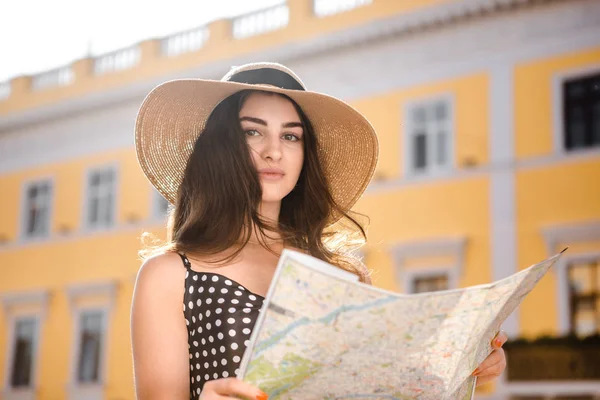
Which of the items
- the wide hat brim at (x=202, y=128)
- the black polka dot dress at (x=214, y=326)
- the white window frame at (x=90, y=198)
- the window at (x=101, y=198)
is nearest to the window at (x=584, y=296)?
the white window frame at (x=90, y=198)

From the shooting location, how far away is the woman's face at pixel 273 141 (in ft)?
7.25

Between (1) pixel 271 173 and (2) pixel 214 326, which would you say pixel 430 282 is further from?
(2) pixel 214 326

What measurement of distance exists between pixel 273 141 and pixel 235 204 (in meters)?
0.18

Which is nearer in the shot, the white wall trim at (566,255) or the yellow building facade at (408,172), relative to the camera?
the white wall trim at (566,255)

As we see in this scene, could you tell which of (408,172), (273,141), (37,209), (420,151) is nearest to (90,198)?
(37,209)

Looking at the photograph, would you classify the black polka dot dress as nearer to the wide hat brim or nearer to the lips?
the lips

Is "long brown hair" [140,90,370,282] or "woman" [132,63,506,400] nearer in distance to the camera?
"woman" [132,63,506,400]

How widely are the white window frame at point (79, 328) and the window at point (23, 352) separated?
3.85ft

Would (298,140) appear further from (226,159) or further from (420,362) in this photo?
(420,362)

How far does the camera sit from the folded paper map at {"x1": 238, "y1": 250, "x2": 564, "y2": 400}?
152cm

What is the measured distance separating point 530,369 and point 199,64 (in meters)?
9.12

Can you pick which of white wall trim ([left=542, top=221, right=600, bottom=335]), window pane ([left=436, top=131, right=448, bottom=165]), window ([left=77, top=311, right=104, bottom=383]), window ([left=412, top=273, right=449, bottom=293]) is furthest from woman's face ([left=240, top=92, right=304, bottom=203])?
window ([left=77, top=311, right=104, bottom=383])

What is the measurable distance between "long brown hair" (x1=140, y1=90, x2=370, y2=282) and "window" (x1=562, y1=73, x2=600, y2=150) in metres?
11.3

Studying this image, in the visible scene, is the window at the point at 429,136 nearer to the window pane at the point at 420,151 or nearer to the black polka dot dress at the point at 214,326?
the window pane at the point at 420,151
